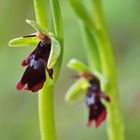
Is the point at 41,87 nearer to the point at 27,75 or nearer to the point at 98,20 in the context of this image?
the point at 27,75

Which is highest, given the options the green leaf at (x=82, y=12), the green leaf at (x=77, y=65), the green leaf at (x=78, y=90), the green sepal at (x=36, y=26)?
the green leaf at (x=82, y=12)

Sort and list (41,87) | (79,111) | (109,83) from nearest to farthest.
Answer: (41,87), (109,83), (79,111)

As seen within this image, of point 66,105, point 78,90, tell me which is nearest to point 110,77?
point 78,90

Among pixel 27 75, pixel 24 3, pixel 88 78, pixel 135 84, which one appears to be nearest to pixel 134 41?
pixel 135 84

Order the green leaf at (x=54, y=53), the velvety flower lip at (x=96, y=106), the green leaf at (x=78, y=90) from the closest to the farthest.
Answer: the green leaf at (x=54, y=53) → the velvety flower lip at (x=96, y=106) → the green leaf at (x=78, y=90)

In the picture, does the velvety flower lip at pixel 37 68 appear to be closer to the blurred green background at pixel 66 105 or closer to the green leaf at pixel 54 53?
the green leaf at pixel 54 53

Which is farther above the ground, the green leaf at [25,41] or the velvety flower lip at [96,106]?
the green leaf at [25,41]

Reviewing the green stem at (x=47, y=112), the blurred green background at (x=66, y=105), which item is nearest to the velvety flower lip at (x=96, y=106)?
the green stem at (x=47, y=112)
